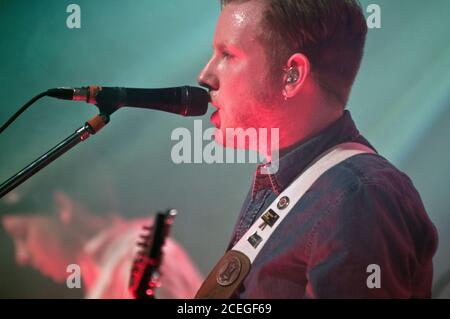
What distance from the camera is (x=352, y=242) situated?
1.26m

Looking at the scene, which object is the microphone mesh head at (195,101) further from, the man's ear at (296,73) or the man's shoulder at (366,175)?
the man's shoulder at (366,175)

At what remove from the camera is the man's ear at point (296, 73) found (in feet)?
5.44

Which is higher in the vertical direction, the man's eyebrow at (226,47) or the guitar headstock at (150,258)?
the man's eyebrow at (226,47)

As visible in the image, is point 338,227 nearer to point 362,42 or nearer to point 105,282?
point 362,42

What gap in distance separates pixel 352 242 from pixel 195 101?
2.06 ft

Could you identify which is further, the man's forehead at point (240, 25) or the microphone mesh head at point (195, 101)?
the man's forehead at point (240, 25)

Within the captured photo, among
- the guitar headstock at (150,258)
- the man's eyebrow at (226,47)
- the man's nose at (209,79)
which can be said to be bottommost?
the guitar headstock at (150,258)

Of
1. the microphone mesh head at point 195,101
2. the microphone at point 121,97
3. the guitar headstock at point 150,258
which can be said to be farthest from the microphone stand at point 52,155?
the guitar headstock at point 150,258

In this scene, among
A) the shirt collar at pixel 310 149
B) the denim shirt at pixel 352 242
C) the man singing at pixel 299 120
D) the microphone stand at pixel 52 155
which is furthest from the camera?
the shirt collar at pixel 310 149

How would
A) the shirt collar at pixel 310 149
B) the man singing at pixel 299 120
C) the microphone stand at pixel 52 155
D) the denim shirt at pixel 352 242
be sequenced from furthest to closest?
the shirt collar at pixel 310 149, the microphone stand at pixel 52 155, the man singing at pixel 299 120, the denim shirt at pixel 352 242

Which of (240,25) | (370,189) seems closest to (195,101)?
Answer: (240,25)

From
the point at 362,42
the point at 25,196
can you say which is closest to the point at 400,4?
the point at 362,42

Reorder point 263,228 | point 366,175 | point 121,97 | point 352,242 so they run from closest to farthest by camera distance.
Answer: point 352,242
point 366,175
point 121,97
point 263,228

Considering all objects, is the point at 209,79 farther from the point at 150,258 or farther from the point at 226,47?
the point at 150,258
